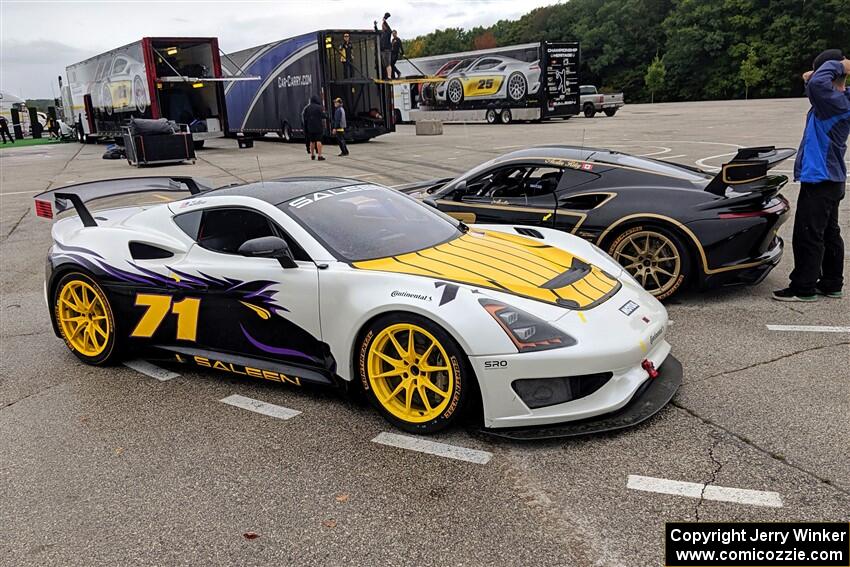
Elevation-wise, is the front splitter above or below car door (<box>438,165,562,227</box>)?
below

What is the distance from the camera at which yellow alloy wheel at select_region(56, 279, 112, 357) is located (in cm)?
484

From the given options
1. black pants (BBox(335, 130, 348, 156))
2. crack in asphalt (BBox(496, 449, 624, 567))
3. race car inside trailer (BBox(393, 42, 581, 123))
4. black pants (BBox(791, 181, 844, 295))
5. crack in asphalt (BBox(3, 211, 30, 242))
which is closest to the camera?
crack in asphalt (BBox(496, 449, 624, 567))

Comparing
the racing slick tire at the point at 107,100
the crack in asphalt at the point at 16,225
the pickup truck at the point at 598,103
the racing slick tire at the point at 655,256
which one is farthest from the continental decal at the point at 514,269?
the pickup truck at the point at 598,103

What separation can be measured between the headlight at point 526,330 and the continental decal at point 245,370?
133 centimetres

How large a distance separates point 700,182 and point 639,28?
73949 mm

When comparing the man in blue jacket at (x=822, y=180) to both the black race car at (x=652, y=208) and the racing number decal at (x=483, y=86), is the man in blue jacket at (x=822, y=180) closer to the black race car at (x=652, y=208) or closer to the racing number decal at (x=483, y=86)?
the black race car at (x=652, y=208)

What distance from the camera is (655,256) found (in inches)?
222

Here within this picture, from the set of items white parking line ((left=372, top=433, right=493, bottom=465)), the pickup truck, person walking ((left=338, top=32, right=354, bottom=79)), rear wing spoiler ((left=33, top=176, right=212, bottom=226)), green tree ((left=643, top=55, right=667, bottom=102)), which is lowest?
white parking line ((left=372, top=433, right=493, bottom=465))

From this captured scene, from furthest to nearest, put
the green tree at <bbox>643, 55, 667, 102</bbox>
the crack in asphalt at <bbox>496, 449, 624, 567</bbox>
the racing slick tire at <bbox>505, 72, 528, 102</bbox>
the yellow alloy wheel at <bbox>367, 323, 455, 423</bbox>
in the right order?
1. the green tree at <bbox>643, 55, 667, 102</bbox>
2. the racing slick tire at <bbox>505, 72, 528, 102</bbox>
3. the yellow alloy wheel at <bbox>367, 323, 455, 423</bbox>
4. the crack in asphalt at <bbox>496, 449, 624, 567</bbox>

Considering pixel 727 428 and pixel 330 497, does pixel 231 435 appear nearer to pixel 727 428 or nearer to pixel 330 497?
pixel 330 497

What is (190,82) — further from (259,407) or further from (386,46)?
(259,407)

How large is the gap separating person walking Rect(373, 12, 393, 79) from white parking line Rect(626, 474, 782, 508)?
2163 centimetres

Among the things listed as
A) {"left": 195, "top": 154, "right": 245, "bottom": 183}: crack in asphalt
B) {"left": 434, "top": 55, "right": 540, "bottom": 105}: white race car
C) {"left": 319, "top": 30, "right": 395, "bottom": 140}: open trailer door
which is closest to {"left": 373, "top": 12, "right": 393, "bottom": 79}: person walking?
{"left": 319, "top": 30, "right": 395, "bottom": 140}: open trailer door

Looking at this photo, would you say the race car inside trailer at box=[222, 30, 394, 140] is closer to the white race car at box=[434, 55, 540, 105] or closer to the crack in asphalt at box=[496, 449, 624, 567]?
the white race car at box=[434, 55, 540, 105]
